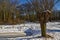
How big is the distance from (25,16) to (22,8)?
194cm

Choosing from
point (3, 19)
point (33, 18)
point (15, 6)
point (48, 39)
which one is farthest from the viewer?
point (33, 18)

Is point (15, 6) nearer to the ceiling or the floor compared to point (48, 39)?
nearer to the ceiling

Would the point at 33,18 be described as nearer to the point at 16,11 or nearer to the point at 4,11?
the point at 16,11

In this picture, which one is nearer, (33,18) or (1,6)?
(1,6)

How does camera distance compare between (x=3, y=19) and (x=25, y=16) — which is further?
(x=25, y=16)

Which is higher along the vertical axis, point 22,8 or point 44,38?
point 22,8

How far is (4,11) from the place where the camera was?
29031 mm

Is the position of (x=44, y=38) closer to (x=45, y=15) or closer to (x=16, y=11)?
(x=45, y=15)

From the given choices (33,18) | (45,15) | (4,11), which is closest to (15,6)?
(4,11)

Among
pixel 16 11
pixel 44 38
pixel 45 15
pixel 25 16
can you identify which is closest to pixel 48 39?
pixel 44 38

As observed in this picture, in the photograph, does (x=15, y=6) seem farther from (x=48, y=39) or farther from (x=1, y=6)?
(x=48, y=39)

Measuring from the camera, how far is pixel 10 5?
99.1 feet

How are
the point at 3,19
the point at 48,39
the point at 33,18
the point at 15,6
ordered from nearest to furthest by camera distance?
the point at 48,39 → the point at 3,19 → the point at 15,6 → the point at 33,18

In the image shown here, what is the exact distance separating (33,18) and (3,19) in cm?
773
